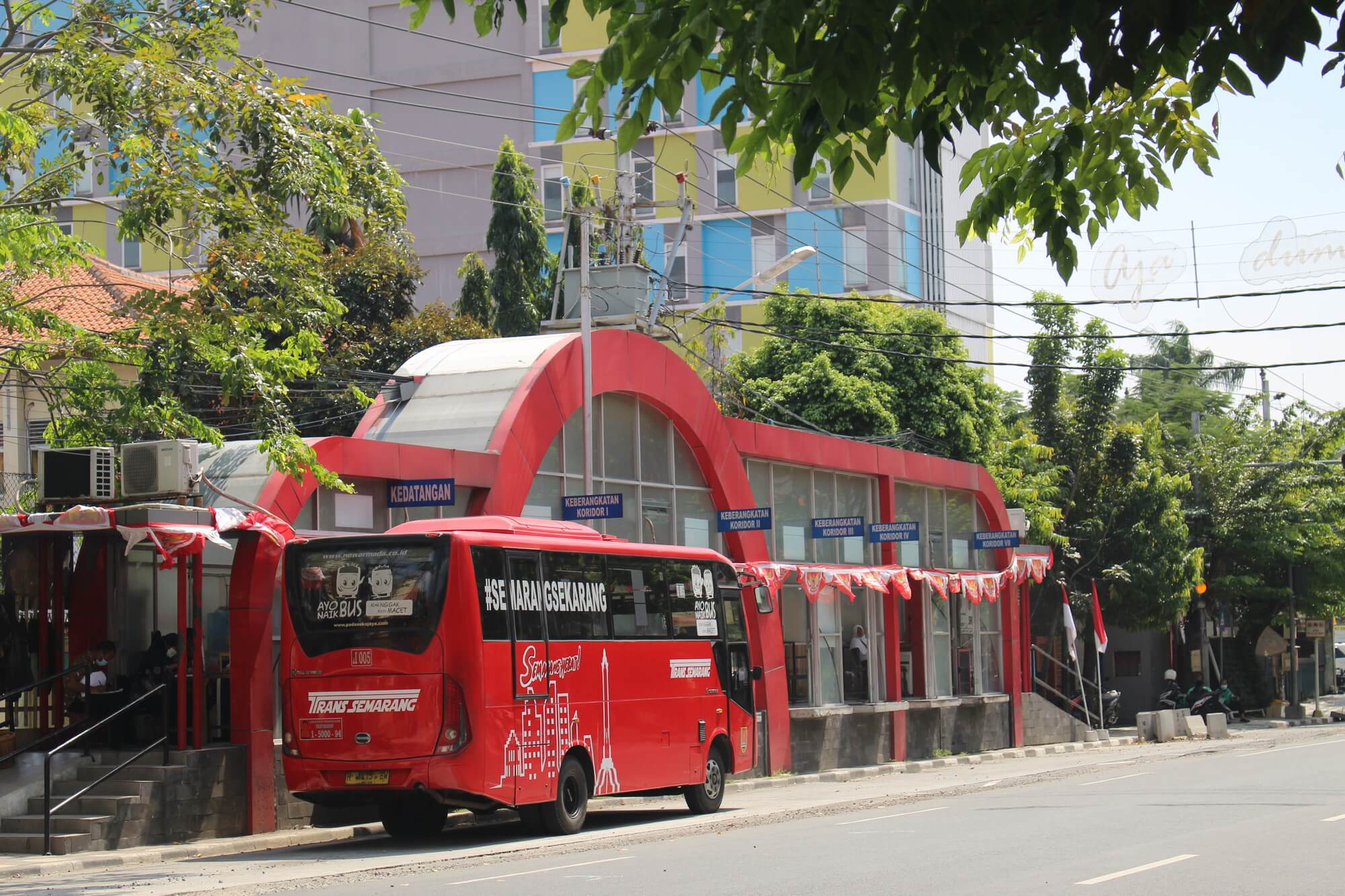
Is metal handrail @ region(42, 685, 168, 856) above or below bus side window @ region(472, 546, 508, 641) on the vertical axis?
below

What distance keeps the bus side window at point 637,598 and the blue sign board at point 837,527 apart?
8.28 metres

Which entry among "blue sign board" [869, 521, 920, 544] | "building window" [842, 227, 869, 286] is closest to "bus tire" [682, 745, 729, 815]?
"blue sign board" [869, 521, 920, 544]

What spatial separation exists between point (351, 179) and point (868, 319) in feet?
97.1

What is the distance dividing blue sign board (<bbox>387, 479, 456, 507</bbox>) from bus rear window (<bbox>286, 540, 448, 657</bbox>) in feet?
9.98

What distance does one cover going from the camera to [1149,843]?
14.3 metres

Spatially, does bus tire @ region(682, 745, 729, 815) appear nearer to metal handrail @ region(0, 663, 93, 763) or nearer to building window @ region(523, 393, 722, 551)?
building window @ region(523, 393, 722, 551)

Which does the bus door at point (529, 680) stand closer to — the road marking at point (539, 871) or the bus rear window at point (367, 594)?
the bus rear window at point (367, 594)

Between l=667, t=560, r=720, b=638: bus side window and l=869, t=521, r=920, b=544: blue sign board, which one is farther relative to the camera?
l=869, t=521, r=920, b=544: blue sign board

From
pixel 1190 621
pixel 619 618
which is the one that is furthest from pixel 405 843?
pixel 1190 621

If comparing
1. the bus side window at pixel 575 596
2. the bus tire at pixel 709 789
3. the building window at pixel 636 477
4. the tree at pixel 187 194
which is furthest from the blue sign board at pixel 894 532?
the tree at pixel 187 194

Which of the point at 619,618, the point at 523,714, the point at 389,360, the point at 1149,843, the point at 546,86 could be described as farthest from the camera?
the point at 546,86

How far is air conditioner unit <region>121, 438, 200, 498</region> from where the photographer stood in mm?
16641

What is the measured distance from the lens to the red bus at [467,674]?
15422 millimetres

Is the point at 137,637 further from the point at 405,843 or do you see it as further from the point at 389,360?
the point at 389,360
